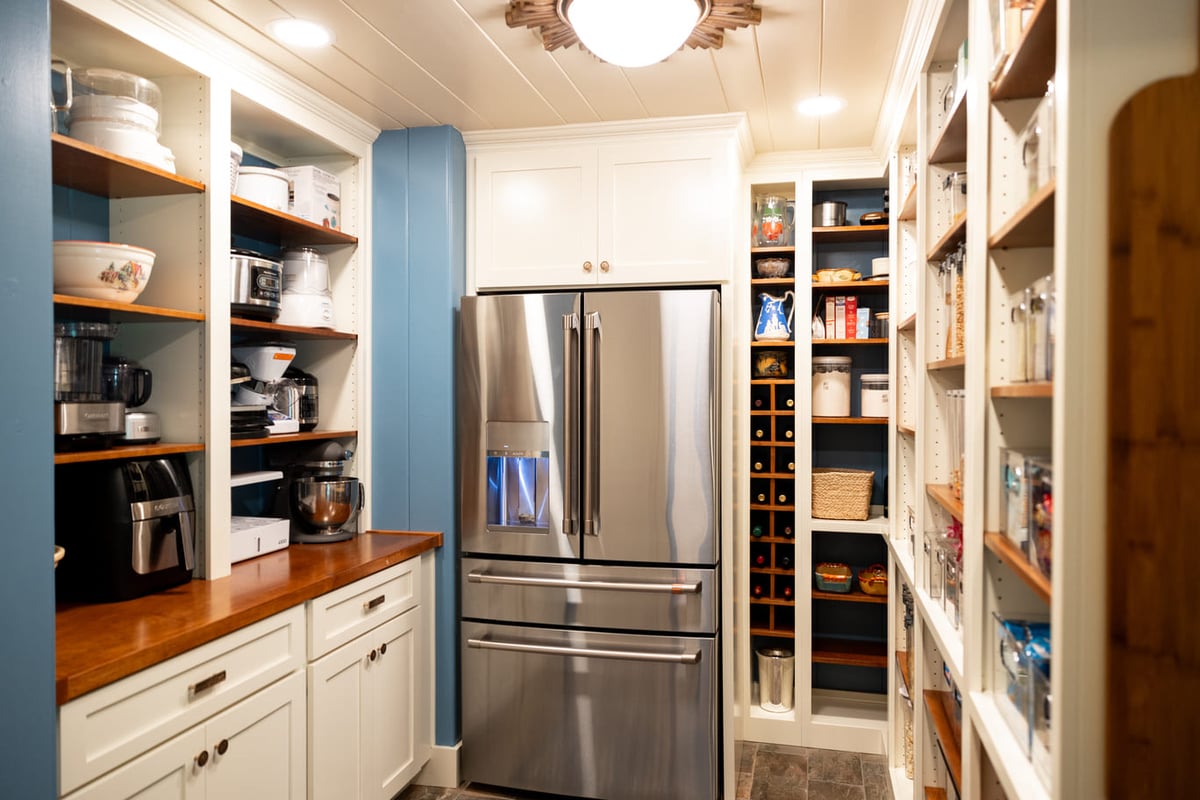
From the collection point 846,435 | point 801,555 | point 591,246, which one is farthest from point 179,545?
point 846,435

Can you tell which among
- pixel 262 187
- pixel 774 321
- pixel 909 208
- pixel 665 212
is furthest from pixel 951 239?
pixel 262 187

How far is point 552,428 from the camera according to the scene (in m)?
2.75

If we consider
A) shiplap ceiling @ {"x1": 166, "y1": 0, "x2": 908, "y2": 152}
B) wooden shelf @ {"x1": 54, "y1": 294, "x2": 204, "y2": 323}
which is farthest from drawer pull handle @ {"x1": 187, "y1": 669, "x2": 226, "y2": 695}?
shiplap ceiling @ {"x1": 166, "y1": 0, "x2": 908, "y2": 152}

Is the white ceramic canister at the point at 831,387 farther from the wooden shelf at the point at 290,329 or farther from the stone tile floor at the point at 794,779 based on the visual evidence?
the wooden shelf at the point at 290,329

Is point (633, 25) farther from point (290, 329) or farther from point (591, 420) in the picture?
point (290, 329)

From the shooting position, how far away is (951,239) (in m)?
1.88

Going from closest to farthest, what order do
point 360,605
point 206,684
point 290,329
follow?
point 206,684
point 360,605
point 290,329

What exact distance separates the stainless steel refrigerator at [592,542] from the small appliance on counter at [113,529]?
1.06m

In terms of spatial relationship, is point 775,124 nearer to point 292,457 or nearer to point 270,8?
point 270,8

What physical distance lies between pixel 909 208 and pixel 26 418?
2.39 m

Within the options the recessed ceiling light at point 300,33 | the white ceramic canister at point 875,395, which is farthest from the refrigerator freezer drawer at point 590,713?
the recessed ceiling light at point 300,33

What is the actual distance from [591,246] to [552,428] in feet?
2.25

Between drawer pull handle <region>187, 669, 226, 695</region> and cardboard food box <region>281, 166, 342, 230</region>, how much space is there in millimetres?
1497

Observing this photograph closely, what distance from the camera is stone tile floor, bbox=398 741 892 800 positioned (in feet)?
9.37
